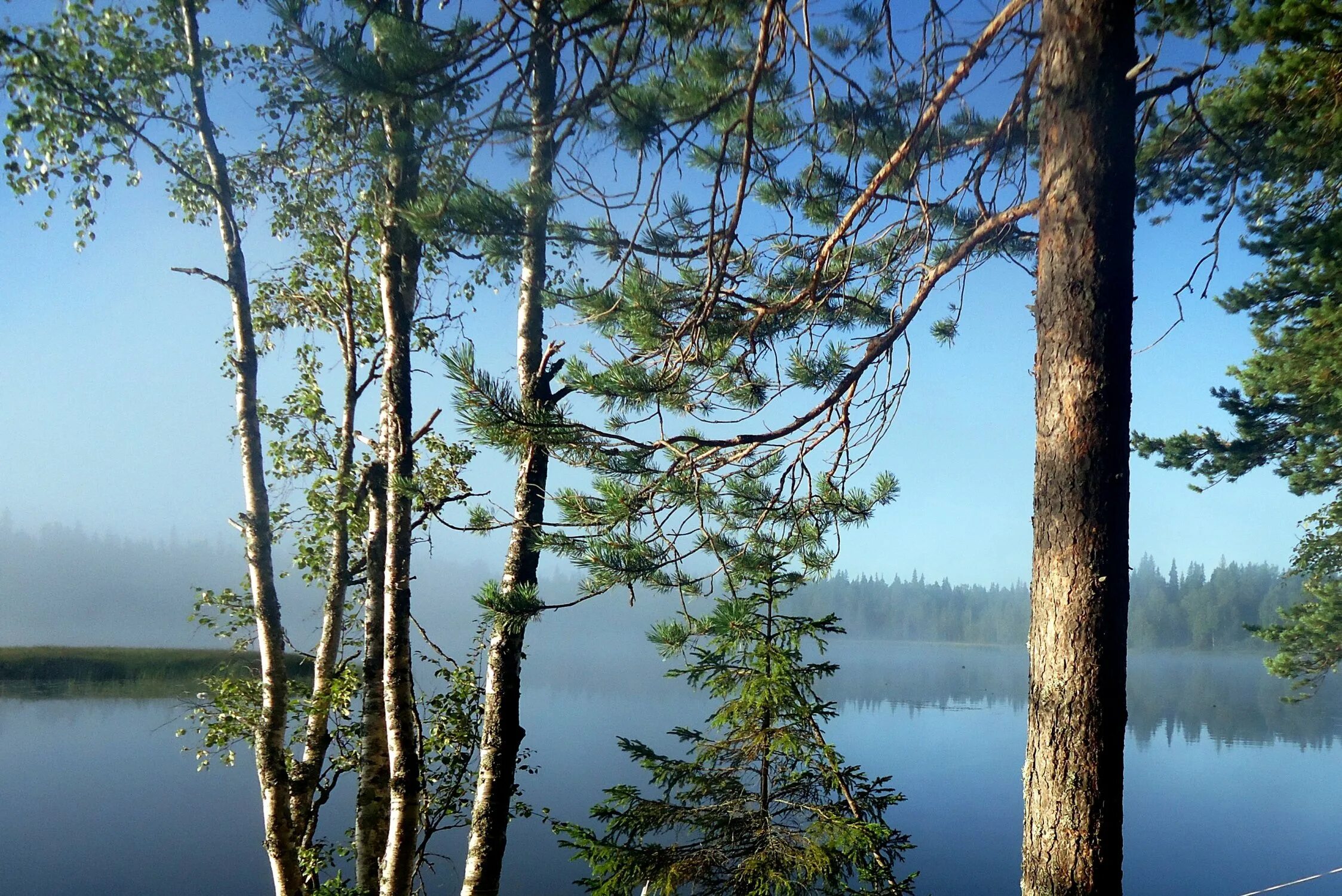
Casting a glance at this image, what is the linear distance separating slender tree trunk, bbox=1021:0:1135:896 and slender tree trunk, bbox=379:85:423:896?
178 cm

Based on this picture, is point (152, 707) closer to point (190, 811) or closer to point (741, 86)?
point (190, 811)

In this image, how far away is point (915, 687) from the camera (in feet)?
55.3

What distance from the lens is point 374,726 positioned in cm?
316

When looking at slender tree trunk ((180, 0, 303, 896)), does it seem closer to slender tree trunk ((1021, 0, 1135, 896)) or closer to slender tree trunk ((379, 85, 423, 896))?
→ slender tree trunk ((379, 85, 423, 896))

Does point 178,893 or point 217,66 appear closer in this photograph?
point 217,66

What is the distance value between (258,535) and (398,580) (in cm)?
84

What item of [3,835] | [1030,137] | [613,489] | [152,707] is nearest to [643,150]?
[613,489]

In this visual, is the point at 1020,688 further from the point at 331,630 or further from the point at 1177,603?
the point at 331,630

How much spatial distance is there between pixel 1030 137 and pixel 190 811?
788cm

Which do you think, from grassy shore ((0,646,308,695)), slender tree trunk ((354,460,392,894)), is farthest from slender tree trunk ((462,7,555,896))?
grassy shore ((0,646,308,695))

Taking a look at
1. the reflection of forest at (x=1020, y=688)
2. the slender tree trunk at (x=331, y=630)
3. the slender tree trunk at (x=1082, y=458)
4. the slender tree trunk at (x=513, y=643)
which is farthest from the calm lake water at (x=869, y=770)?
the slender tree trunk at (x=1082, y=458)

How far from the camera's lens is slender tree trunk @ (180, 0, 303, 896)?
9.77 feet

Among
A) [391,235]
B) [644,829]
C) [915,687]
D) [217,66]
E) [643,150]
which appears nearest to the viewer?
[643,150]

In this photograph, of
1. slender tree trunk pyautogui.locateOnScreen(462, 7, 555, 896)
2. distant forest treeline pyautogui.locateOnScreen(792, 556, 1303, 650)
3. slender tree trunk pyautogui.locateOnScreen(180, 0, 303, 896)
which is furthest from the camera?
distant forest treeline pyautogui.locateOnScreen(792, 556, 1303, 650)
